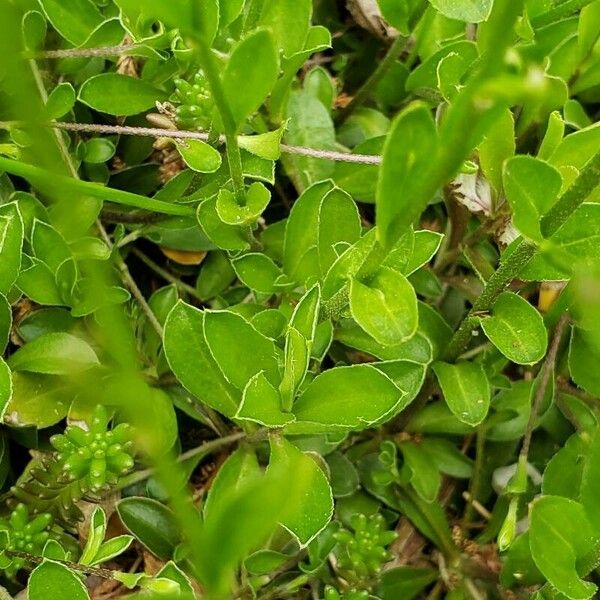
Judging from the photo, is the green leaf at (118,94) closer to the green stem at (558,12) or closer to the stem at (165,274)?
the stem at (165,274)

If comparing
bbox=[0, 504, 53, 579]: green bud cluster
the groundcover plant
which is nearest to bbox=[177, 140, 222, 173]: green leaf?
the groundcover plant

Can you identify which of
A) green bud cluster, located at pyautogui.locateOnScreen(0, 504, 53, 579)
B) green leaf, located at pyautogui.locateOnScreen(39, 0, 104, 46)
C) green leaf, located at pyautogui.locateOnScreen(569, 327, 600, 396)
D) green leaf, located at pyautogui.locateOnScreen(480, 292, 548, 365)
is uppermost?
green leaf, located at pyautogui.locateOnScreen(39, 0, 104, 46)

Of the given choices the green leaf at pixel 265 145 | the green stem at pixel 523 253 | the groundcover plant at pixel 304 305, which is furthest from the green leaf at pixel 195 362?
the green stem at pixel 523 253

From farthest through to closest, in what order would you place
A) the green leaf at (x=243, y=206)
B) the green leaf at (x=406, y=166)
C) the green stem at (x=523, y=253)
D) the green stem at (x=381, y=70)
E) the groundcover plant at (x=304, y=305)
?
the green stem at (x=381, y=70) → the green leaf at (x=243, y=206) → the groundcover plant at (x=304, y=305) → the green stem at (x=523, y=253) → the green leaf at (x=406, y=166)

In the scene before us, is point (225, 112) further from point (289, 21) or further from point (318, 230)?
point (289, 21)

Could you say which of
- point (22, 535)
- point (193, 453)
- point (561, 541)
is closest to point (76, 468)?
point (22, 535)

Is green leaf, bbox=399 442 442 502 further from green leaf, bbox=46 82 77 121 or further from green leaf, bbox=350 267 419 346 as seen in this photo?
green leaf, bbox=46 82 77 121

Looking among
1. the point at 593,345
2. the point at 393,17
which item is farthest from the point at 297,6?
the point at 593,345
